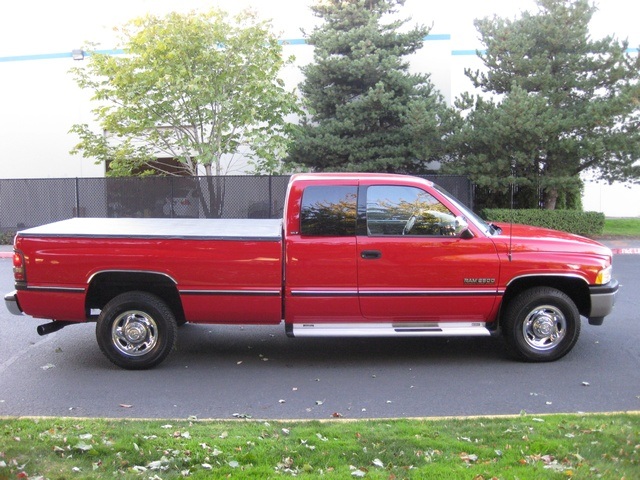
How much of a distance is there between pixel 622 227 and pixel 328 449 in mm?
20428

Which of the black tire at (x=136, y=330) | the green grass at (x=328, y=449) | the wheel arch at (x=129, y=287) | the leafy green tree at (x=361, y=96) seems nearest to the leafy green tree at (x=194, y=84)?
the leafy green tree at (x=361, y=96)

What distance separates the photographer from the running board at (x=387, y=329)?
683cm

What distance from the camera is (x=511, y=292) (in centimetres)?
714

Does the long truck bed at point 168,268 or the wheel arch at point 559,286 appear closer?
the long truck bed at point 168,268

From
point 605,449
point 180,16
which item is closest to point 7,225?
point 180,16

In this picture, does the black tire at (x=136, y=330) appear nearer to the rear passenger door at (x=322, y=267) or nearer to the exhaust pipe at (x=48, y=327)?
the exhaust pipe at (x=48, y=327)

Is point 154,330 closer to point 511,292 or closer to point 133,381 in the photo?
point 133,381

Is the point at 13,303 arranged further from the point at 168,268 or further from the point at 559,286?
the point at 559,286

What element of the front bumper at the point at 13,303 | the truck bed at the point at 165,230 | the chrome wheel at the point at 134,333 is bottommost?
the chrome wheel at the point at 134,333

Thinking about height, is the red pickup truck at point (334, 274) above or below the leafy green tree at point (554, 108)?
below

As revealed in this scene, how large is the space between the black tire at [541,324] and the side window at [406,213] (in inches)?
40.7

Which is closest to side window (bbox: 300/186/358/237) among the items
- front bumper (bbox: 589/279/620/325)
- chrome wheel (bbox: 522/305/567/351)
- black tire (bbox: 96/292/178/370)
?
black tire (bbox: 96/292/178/370)

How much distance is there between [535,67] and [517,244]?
1389cm

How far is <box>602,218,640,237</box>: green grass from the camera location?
806 inches
